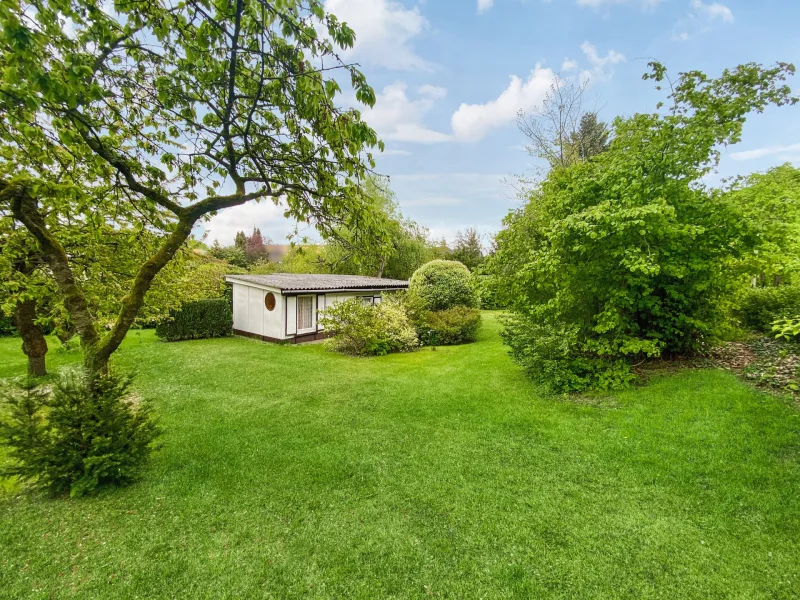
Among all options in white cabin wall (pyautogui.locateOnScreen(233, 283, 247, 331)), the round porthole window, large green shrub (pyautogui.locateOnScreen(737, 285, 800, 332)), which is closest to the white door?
the round porthole window

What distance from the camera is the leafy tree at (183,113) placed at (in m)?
2.70

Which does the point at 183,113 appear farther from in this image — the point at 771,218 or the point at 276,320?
the point at 276,320

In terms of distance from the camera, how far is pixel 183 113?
367 cm

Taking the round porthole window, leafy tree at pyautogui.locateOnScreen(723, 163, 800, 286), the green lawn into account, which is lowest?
the green lawn

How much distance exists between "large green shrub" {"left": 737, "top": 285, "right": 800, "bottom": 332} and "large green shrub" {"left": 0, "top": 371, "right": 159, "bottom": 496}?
12.4 m

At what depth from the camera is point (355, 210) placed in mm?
3916

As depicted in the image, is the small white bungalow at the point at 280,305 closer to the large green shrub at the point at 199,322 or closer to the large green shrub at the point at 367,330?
the large green shrub at the point at 199,322

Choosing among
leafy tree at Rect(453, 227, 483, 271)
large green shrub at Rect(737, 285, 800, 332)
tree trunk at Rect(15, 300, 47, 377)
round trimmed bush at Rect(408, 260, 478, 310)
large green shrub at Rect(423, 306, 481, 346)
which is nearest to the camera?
tree trunk at Rect(15, 300, 47, 377)

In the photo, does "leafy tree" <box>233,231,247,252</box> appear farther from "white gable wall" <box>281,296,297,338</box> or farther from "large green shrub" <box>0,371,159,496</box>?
"large green shrub" <box>0,371,159,496</box>

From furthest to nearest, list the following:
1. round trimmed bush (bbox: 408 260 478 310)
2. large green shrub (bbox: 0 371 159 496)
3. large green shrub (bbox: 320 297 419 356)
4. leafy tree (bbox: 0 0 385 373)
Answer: round trimmed bush (bbox: 408 260 478 310), large green shrub (bbox: 320 297 419 356), large green shrub (bbox: 0 371 159 496), leafy tree (bbox: 0 0 385 373)

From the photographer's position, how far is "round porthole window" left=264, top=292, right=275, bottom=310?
48.8 feet

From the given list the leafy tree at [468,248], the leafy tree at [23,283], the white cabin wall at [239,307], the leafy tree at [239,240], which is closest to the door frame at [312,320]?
the white cabin wall at [239,307]

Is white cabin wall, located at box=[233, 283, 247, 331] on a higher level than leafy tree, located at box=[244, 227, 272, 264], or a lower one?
lower

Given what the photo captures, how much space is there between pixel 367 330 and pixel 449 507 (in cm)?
860
